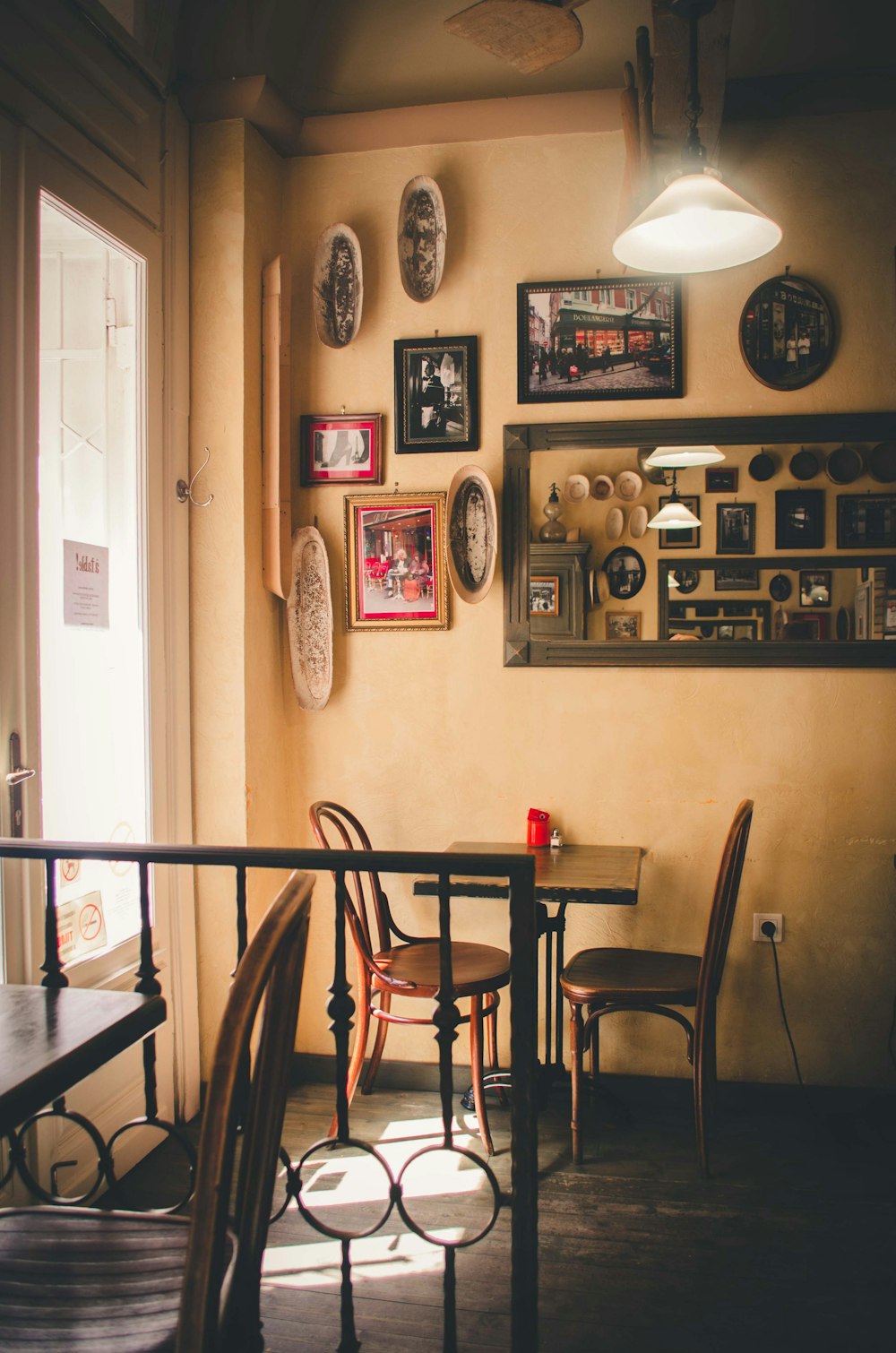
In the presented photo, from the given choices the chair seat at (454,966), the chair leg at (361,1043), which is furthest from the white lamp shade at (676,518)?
the chair leg at (361,1043)

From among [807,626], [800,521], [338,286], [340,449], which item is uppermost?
[338,286]

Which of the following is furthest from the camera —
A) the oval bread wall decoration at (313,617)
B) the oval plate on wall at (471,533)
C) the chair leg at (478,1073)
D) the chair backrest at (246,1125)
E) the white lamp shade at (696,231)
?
the oval bread wall decoration at (313,617)

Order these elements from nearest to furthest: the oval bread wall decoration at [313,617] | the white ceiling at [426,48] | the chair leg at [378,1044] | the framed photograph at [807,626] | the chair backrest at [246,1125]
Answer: the chair backrest at [246,1125] < the white ceiling at [426,48] < the chair leg at [378,1044] < the framed photograph at [807,626] < the oval bread wall decoration at [313,617]

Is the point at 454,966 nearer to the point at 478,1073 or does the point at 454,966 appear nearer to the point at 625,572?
the point at 478,1073

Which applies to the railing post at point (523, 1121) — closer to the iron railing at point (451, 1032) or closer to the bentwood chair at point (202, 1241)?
the iron railing at point (451, 1032)

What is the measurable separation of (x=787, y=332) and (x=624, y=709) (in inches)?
51.3

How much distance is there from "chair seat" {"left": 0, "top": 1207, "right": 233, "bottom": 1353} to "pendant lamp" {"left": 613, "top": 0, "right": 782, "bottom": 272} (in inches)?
79.3

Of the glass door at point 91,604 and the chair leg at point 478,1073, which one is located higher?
the glass door at point 91,604

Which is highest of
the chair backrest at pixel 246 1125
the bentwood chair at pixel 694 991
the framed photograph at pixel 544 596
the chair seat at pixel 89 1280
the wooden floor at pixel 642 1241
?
the framed photograph at pixel 544 596

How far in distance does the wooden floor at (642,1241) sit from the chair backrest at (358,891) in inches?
21.5

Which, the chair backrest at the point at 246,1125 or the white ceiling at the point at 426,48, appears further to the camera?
the white ceiling at the point at 426,48

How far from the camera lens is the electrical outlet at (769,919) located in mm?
3033

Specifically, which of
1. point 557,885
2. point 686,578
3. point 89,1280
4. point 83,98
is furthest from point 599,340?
point 89,1280

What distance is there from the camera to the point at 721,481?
305 cm
